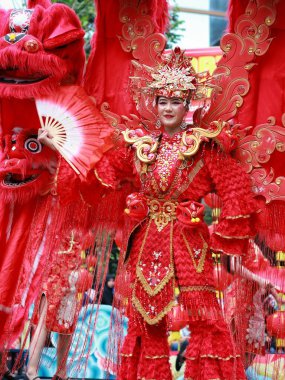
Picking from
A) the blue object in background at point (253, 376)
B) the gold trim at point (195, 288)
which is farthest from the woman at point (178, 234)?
the blue object in background at point (253, 376)

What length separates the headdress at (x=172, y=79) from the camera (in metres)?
3.88

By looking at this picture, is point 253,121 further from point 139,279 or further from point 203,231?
point 139,279

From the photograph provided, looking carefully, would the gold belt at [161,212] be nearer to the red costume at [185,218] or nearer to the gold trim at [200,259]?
the red costume at [185,218]

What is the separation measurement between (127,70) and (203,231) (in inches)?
45.0

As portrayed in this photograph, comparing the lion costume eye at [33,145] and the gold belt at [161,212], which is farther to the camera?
the lion costume eye at [33,145]

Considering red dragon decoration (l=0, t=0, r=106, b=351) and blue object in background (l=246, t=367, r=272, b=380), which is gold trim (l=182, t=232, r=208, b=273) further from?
blue object in background (l=246, t=367, r=272, b=380)

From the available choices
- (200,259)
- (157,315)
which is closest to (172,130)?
(200,259)

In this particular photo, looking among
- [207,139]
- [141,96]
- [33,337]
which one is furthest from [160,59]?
[33,337]

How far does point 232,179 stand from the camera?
3811 mm

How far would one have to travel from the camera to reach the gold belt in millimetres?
3865

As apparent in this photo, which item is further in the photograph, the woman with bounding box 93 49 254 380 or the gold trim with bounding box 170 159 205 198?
the gold trim with bounding box 170 159 205 198

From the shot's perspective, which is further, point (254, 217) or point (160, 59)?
point (160, 59)

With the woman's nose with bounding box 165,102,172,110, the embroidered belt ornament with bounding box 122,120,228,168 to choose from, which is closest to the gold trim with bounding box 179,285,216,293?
the embroidered belt ornament with bounding box 122,120,228,168

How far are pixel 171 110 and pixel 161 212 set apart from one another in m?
0.56
